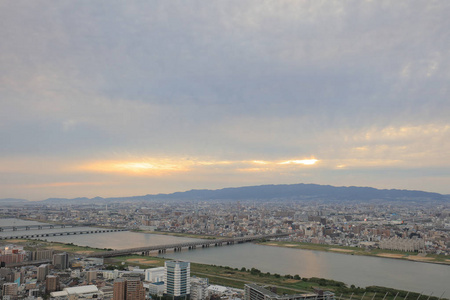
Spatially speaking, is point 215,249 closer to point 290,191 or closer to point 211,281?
point 211,281

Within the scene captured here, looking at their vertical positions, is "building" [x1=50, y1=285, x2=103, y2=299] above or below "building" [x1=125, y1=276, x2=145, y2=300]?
below

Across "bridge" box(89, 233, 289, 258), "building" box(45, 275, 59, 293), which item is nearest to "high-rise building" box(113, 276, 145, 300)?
"building" box(45, 275, 59, 293)

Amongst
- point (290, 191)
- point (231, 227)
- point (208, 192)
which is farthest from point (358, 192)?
point (231, 227)

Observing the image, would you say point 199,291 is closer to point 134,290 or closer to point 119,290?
point 134,290

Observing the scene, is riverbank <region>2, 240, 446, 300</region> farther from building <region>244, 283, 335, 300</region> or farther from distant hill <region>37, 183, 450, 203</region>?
distant hill <region>37, 183, 450, 203</region>

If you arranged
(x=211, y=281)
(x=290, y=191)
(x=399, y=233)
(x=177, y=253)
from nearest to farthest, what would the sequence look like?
1. (x=211, y=281)
2. (x=177, y=253)
3. (x=399, y=233)
4. (x=290, y=191)

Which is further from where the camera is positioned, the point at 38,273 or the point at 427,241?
the point at 427,241

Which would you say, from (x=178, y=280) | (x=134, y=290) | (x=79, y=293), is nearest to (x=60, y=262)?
(x=79, y=293)

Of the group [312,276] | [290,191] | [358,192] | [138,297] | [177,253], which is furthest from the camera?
[290,191]
